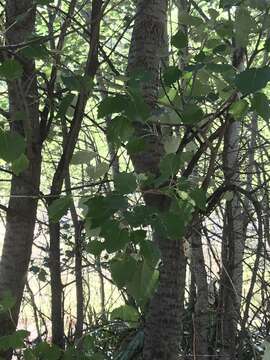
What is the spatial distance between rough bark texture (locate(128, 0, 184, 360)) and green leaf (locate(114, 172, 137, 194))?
420mm

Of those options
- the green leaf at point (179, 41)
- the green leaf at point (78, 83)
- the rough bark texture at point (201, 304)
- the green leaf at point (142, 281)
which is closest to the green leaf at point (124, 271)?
the green leaf at point (142, 281)

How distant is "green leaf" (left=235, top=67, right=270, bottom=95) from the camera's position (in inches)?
34.1

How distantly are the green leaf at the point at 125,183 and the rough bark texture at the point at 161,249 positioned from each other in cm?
42

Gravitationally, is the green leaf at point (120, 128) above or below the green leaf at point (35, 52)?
below

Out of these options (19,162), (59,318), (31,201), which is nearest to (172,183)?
(19,162)

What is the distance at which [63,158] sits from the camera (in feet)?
4.44

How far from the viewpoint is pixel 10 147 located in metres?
0.97

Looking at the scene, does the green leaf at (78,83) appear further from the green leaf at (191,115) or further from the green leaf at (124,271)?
the green leaf at (124,271)

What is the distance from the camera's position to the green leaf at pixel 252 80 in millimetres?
866

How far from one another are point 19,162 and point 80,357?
1.68 ft

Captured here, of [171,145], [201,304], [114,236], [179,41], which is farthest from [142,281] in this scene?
[201,304]

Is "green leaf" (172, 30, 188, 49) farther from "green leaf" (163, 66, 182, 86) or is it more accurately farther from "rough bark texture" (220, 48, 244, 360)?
"rough bark texture" (220, 48, 244, 360)

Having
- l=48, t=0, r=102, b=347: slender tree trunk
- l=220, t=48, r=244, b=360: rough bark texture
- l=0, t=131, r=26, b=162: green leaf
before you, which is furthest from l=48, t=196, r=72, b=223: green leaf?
l=220, t=48, r=244, b=360: rough bark texture

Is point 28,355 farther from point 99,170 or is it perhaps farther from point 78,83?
point 78,83
